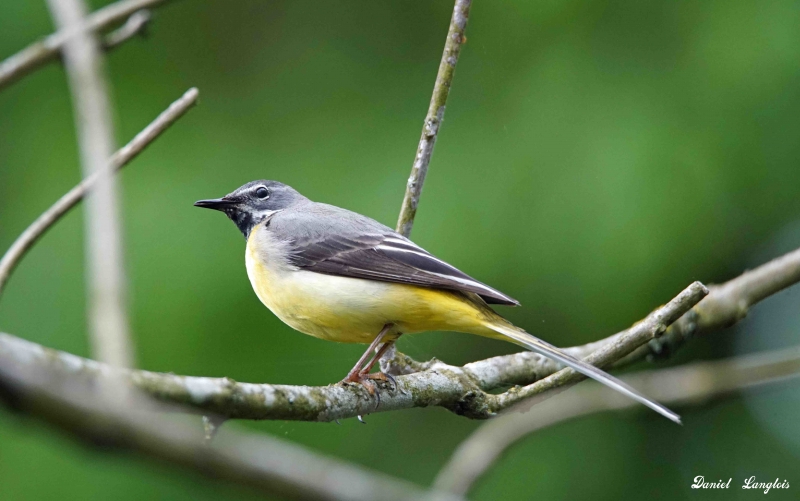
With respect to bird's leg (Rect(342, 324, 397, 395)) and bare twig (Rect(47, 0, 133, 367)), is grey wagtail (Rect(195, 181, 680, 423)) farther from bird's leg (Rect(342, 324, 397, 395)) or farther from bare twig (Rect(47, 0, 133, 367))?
bare twig (Rect(47, 0, 133, 367))

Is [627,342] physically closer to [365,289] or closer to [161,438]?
[365,289]

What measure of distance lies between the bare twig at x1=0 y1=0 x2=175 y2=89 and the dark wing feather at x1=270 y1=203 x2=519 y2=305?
2086 millimetres

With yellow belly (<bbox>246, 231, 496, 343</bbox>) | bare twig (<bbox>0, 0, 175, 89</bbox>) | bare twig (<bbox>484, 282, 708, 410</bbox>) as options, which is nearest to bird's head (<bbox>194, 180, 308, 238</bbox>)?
yellow belly (<bbox>246, 231, 496, 343</bbox>)

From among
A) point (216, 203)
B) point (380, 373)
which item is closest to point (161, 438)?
point (380, 373)

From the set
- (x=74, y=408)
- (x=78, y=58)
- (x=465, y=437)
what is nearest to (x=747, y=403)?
(x=465, y=437)

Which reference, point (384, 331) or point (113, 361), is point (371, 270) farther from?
point (113, 361)

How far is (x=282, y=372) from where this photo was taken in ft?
18.9

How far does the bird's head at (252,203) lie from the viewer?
5.85 metres

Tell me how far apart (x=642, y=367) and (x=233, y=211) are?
382 cm

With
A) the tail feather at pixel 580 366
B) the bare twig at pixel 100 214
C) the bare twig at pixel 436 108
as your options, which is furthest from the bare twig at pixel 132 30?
the tail feather at pixel 580 366

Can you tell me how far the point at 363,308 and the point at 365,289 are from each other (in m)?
0.13

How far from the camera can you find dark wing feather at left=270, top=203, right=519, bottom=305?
4.41m

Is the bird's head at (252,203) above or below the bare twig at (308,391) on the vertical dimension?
above
